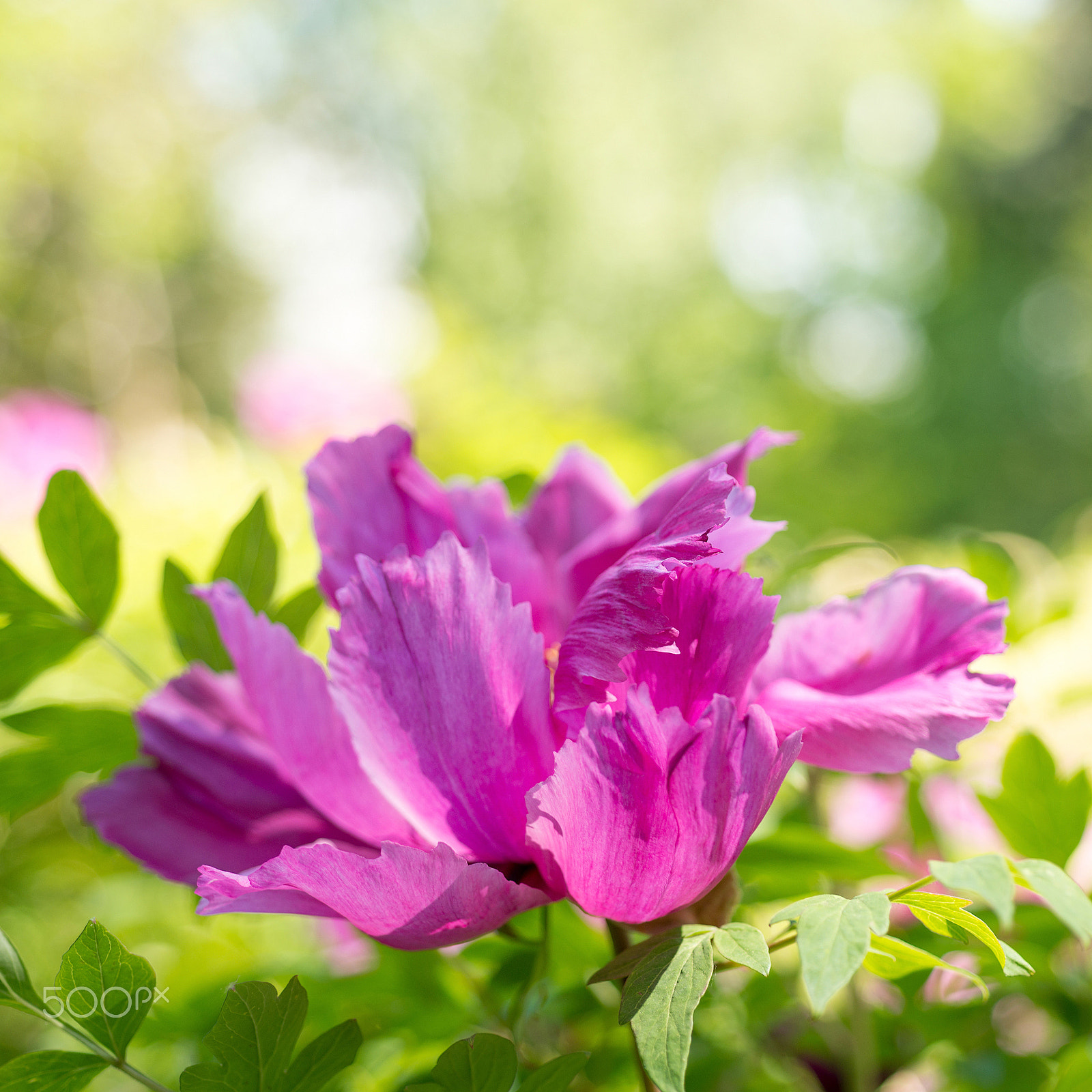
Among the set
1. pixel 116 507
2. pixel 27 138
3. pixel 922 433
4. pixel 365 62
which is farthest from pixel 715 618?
pixel 365 62

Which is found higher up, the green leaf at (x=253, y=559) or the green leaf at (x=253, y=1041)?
the green leaf at (x=253, y=559)

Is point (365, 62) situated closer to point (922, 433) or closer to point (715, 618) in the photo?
point (922, 433)

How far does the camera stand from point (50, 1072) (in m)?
0.22

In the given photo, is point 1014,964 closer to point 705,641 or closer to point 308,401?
point 705,641

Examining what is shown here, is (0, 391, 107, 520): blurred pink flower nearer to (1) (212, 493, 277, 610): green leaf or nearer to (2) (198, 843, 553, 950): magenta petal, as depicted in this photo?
(1) (212, 493, 277, 610): green leaf

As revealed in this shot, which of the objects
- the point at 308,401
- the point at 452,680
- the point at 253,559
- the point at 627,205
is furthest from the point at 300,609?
the point at 627,205

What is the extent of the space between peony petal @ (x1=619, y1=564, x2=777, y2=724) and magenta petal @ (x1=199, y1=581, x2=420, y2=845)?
7 centimetres

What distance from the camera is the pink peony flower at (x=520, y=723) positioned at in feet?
0.64

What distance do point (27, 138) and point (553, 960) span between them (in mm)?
5883

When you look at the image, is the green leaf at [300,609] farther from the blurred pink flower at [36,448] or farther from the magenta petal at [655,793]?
the blurred pink flower at [36,448]

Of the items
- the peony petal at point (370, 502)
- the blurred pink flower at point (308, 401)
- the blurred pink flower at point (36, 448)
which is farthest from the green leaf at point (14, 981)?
the blurred pink flower at point (308, 401)

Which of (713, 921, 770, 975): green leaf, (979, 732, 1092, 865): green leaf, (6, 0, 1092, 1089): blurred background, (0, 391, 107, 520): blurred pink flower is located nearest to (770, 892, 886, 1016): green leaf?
(713, 921, 770, 975): green leaf

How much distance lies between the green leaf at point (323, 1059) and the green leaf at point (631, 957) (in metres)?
0.06

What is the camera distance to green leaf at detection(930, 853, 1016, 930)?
191 mm
